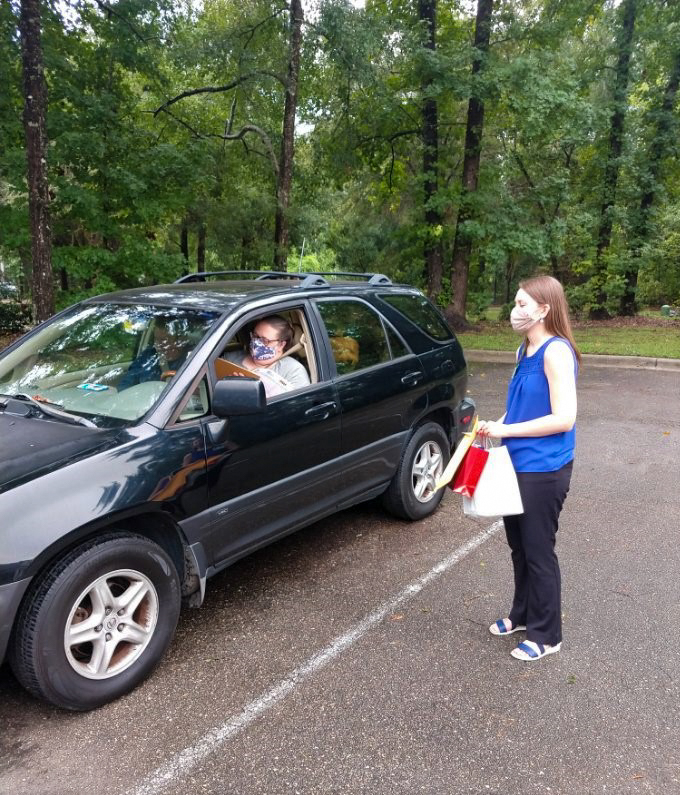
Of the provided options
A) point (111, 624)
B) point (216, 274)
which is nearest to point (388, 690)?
point (111, 624)

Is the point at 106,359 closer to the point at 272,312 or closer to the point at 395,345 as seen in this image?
the point at 272,312

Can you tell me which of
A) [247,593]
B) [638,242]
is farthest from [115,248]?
[638,242]

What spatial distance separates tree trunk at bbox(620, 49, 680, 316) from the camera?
55.9 ft

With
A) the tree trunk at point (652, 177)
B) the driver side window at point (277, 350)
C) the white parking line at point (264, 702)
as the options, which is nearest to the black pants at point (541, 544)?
the white parking line at point (264, 702)

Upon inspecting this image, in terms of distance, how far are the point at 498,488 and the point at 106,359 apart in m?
2.20

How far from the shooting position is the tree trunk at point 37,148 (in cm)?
760

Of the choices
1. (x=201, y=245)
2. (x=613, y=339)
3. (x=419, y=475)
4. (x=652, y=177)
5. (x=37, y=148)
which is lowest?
(x=613, y=339)

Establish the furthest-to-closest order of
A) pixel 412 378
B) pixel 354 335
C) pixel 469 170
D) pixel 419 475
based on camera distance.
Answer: pixel 469 170, pixel 419 475, pixel 412 378, pixel 354 335

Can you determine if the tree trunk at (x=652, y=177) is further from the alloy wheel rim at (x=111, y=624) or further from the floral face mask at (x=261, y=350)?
the alloy wheel rim at (x=111, y=624)

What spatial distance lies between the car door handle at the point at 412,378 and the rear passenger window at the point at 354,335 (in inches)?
6.4

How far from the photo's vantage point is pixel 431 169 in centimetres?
1577

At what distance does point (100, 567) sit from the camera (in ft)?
8.21

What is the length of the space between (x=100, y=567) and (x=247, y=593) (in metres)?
1.27

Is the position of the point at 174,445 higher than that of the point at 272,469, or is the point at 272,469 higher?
the point at 174,445
